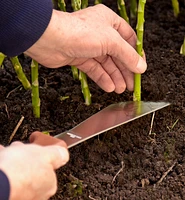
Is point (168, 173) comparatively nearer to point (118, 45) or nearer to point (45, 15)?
point (118, 45)

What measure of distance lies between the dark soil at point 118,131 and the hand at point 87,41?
143 millimetres

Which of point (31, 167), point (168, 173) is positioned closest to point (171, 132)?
point (168, 173)

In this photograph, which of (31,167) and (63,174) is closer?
(31,167)

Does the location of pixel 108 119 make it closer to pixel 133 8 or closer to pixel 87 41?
pixel 87 41

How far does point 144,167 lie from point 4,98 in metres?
0.46

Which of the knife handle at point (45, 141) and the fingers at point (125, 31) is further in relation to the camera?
the fingers at point (125, 31)

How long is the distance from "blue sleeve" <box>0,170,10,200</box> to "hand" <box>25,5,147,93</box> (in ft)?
1.27

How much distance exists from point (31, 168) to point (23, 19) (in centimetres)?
36

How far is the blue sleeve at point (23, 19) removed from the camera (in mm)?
1126

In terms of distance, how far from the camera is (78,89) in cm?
145

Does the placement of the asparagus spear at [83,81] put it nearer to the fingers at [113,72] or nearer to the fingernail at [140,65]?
the fingers at [113,72]

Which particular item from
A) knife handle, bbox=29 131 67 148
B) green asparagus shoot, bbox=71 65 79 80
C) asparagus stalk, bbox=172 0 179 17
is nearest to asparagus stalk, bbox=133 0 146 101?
green asparagus shoot, bbox=71 65 79 80

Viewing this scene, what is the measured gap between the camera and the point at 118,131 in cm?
130

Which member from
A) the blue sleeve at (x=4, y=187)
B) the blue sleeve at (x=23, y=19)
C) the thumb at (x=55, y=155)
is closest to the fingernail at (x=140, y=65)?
the blue sleeve at (x=23, y=19)
